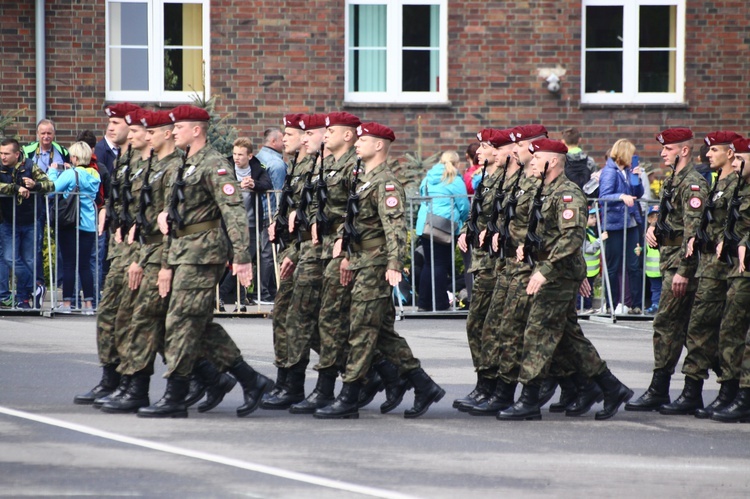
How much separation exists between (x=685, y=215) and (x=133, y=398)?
13.4ft

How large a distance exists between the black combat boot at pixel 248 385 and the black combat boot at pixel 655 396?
2700mm

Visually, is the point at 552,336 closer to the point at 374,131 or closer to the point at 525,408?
the point at 525,408

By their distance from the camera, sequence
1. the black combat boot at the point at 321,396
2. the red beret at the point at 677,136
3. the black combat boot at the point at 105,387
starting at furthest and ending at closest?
the red beret at the point at 677,136
the black combat boot at the point at 105,387
the black combat boot at the point at 321,396

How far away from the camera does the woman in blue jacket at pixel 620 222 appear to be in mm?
14961

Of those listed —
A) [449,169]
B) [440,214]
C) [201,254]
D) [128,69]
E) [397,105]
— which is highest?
[128,69]

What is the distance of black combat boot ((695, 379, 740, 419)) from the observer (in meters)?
9.50

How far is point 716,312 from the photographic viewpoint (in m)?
9.48

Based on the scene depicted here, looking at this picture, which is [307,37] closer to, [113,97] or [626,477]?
[113,97]

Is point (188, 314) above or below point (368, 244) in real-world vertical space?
below

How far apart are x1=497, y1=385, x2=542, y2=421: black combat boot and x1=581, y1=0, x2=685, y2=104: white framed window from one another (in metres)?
11.2

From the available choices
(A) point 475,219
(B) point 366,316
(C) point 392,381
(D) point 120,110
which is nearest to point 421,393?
(C) point 392,381

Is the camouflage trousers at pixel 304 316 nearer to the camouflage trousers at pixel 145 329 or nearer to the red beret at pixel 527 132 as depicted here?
the camouflage trousers at pixel 145 329

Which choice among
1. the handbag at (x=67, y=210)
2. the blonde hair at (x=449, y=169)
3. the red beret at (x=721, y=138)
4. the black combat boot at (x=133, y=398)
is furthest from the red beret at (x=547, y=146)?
the handbag at (x=67, y=210)

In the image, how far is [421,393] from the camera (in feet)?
30.5
